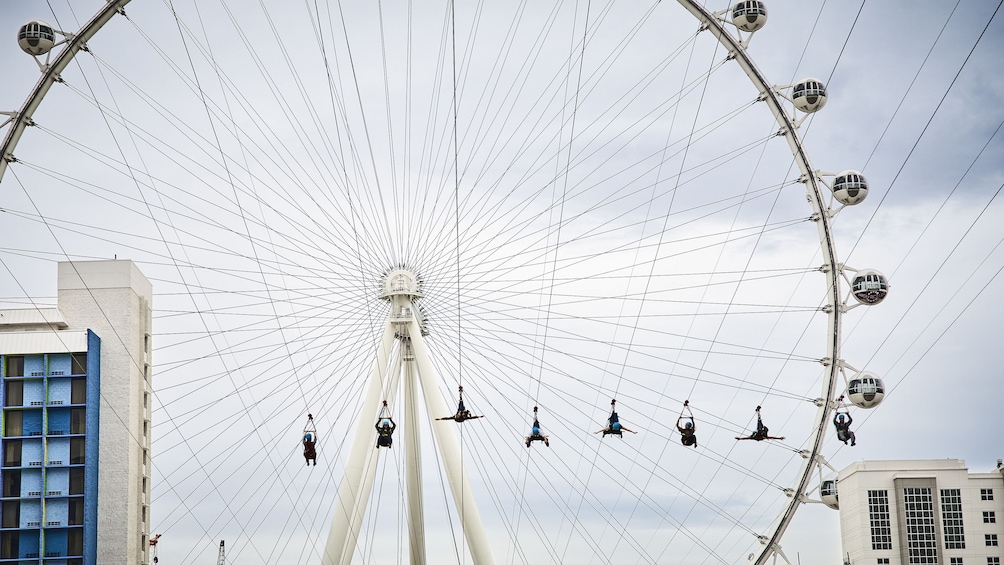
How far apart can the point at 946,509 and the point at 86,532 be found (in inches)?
2438

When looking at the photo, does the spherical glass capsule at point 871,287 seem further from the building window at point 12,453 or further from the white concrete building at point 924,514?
the white concrete building at point 924,514

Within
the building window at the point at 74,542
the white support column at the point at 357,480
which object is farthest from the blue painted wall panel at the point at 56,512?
the white support column at the point at 357,480

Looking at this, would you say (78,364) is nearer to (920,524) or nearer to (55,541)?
(55,541)

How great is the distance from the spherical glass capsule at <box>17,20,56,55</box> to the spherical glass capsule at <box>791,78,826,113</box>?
21.0 m

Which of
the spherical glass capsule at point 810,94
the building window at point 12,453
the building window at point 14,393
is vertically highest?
the spherical glass capsule at point 810,94

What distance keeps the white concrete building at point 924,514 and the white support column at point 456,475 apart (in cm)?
6458

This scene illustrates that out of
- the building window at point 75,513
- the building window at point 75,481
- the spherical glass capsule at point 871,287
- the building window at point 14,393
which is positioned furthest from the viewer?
the building window at point 14,393

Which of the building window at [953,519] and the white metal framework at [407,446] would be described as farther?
the building window at [953,519]

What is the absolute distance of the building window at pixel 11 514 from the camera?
58875 millimetres

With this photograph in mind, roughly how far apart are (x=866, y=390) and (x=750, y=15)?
1118 cm

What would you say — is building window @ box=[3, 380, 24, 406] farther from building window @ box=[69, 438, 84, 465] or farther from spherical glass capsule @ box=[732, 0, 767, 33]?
spherical glass capsule @ box=[732, 0, 767, 33]

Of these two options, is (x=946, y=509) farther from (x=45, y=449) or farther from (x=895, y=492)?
(x=45, y=449)

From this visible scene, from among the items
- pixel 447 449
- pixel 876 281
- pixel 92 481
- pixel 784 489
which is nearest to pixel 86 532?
pixel 92 481

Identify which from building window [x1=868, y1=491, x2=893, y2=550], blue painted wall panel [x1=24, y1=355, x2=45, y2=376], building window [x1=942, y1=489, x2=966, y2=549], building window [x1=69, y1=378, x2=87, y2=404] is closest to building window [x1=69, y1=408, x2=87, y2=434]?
building window [x1=69, y1=378, x2=87, y2=404]
